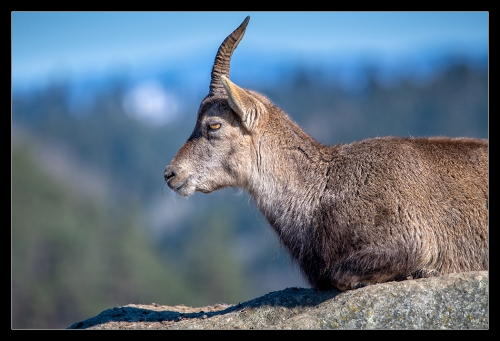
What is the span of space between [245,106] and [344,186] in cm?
267

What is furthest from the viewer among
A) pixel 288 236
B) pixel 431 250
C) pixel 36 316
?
pixel 36 316

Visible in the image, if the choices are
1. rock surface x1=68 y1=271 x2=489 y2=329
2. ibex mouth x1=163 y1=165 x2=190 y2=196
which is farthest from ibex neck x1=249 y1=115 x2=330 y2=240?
rock surface x1=68 y1=271 x2=489 y2=329

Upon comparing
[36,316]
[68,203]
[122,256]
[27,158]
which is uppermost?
[27,158]

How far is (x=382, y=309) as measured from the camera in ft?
38.3

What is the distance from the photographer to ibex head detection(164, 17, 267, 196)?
1410 cm

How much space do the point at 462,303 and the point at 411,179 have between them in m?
2.68

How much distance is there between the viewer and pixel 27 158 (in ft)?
385

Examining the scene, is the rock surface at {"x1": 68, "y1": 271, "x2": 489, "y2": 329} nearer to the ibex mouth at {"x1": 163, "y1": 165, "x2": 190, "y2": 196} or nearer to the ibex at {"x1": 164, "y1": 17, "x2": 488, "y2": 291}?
the ibex at {"x1": 164, "y1": 17, "x2": 488, "y2": 291}

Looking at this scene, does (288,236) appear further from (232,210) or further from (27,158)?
(232,210)

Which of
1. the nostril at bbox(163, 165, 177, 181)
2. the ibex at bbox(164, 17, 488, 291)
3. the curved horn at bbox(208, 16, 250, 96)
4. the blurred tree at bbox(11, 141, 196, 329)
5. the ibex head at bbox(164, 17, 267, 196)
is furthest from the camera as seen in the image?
the blurred tree at bbox(11, 141, 196, 329)

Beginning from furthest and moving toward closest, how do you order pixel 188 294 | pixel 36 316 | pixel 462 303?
pixel 188 294 < pixel 36 316 < pixel 462 303

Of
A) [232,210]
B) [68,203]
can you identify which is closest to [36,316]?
[68,203]

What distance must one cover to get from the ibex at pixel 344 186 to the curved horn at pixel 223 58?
2 centimetres

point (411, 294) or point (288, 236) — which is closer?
point (411, 294)
